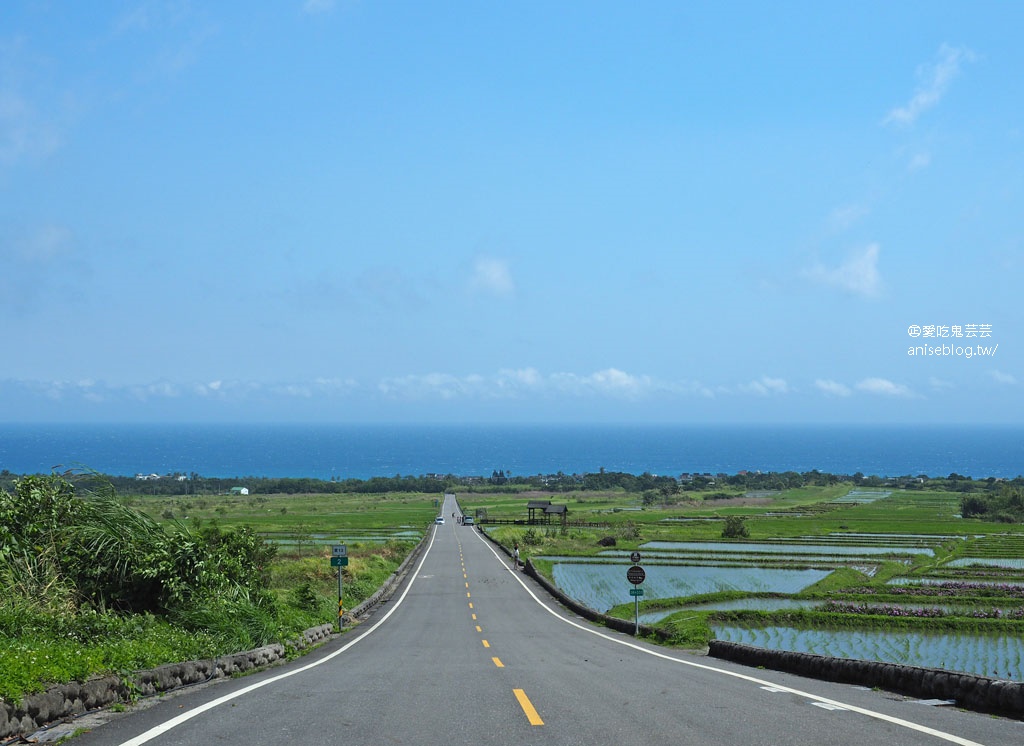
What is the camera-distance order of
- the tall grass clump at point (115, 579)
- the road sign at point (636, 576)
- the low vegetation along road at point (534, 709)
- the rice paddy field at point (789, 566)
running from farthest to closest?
the rice paddy field at point (789, 566) < the road sign at point (636, 576) < the tall grass clump at point (115, 579) < the low vegetation along road at point (534, 709)

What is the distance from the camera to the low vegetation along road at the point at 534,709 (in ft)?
26.4

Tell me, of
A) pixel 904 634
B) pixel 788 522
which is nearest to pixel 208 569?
pixel 904 634

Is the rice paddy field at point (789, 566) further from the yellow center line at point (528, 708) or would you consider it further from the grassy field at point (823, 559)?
the yellow center line at point (528, 708)

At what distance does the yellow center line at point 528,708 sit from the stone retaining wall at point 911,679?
218 inches

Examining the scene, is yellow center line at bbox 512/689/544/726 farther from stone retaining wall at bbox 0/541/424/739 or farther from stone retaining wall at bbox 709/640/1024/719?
stone retaining wall at bbox 709/640/1024/719

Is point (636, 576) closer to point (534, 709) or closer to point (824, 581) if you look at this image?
point (534, 709)

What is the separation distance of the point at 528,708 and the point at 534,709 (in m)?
0.09

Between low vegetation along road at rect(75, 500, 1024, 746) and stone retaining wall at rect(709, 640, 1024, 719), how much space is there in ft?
1.63

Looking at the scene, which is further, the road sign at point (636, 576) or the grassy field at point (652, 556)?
the road sign at point (636, 576)

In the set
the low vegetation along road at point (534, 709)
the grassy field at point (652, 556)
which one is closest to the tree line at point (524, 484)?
the grassy field at point (652, 556)

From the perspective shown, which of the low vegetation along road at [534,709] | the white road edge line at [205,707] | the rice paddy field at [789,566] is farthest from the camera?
the rice paddy field at [789,566]

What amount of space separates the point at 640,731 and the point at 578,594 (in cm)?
3580

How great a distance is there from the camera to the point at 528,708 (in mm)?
9617

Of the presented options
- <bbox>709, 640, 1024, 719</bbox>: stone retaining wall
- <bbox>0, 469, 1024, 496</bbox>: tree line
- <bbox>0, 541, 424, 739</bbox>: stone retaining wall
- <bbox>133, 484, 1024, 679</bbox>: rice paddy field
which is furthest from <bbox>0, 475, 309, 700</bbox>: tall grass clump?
<bbox>0, 469, 1024, 496</bbox>: tree line
